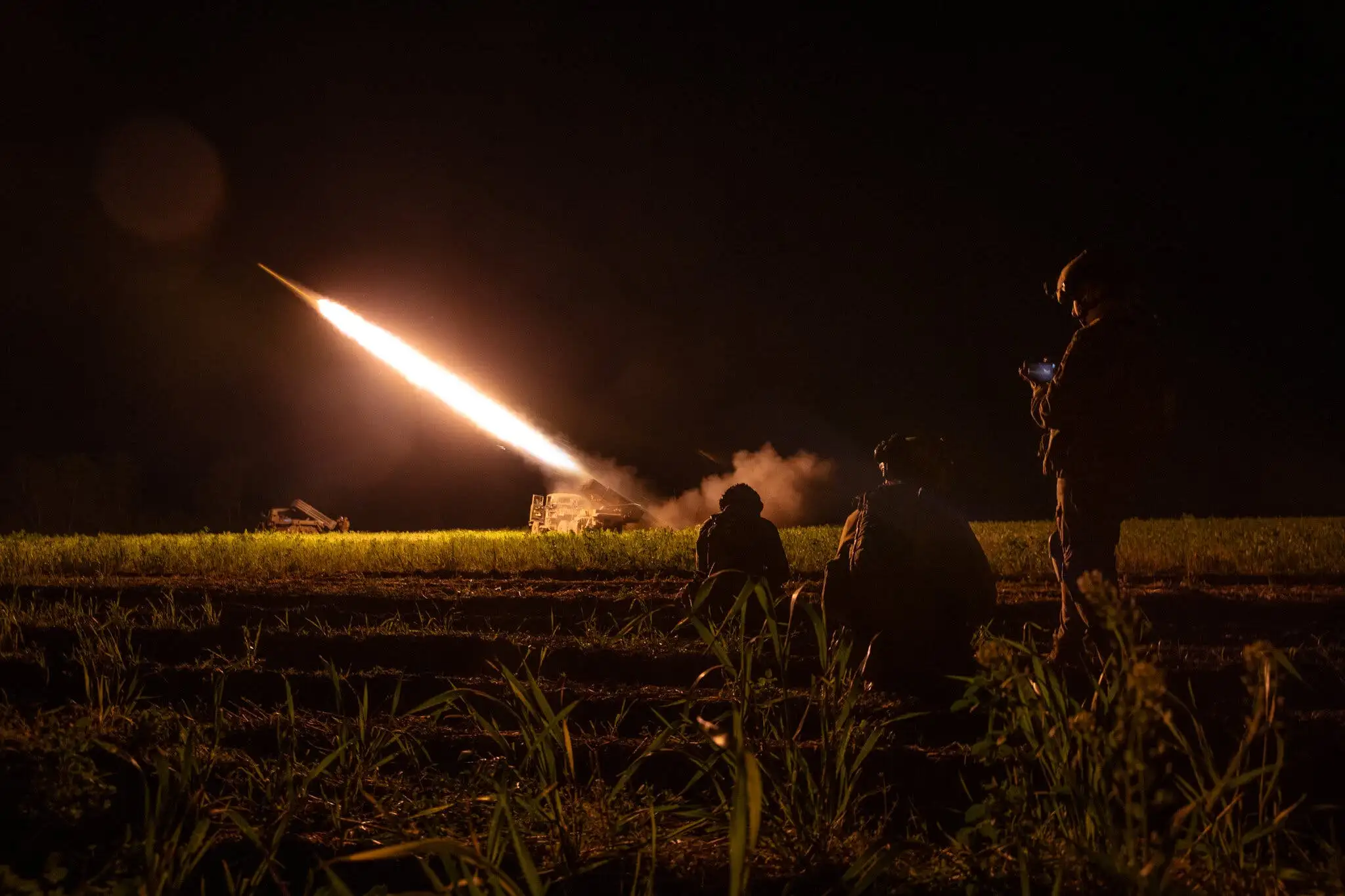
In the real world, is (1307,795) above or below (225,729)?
below

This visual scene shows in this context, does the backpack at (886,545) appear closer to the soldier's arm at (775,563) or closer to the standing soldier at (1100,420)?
the standing soldier at (1100,420)

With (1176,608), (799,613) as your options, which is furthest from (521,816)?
(1176,608)

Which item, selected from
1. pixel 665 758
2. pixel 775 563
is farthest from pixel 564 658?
pixel 665 758

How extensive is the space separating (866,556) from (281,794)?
2918 millimetres

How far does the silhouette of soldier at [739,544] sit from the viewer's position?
683cm

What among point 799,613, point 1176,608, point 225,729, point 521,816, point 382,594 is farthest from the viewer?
point 382,594

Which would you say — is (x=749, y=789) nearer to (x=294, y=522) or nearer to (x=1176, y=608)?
(x=1176, y=608)

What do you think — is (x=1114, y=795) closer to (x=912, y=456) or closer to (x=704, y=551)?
(x=912, y=456)

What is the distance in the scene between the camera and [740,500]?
706 cm

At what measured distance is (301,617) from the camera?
8.27m

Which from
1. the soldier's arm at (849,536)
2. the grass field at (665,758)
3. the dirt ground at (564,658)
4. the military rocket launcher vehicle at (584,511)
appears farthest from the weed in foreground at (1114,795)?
the military rocket launcher vehicle at (584,511)

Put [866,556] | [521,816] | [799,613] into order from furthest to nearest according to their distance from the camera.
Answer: [799,613] → [866,556] → [521,816]

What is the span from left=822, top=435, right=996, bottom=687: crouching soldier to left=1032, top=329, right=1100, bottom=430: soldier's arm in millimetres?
1111

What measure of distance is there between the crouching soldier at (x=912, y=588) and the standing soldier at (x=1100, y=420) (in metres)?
0.89
